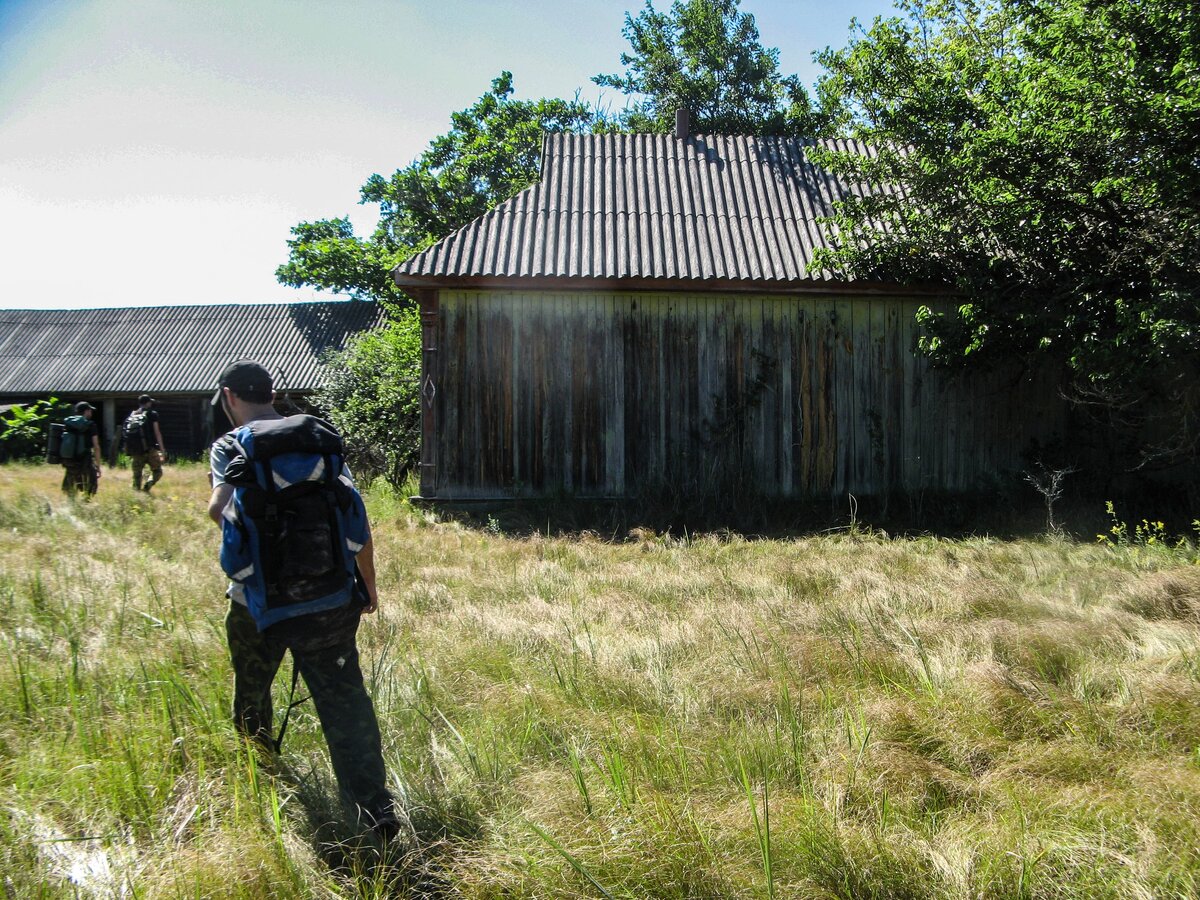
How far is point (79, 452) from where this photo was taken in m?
11.5

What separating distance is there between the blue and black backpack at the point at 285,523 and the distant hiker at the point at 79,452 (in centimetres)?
1039

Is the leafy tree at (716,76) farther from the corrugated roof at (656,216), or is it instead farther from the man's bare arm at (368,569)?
the man's bare arm at (368,569)

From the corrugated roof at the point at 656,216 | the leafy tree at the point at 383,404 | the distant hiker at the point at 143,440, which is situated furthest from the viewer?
the leafy tree at the point at 383,404

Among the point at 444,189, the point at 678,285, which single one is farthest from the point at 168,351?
the point at 678,285

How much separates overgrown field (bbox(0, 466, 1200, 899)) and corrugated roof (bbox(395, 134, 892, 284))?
225 inches

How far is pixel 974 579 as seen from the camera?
20.2 feet

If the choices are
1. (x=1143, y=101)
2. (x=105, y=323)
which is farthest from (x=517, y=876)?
(x=105, y=323)

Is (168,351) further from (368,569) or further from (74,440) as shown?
(368,569)

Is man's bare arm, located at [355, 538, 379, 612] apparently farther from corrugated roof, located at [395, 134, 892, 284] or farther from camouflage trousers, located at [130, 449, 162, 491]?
camouflage trousers, located at [130, 449, 162, 491]

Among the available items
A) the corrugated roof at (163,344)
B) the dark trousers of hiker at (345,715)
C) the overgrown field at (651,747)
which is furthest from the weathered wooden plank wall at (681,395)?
the corrugated roof at (163,344)

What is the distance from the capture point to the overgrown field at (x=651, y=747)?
2488mm

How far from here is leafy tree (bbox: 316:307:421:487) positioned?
13.4 metres

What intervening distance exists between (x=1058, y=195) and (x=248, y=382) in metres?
8.57

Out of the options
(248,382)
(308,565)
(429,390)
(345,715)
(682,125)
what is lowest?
(345,715)
